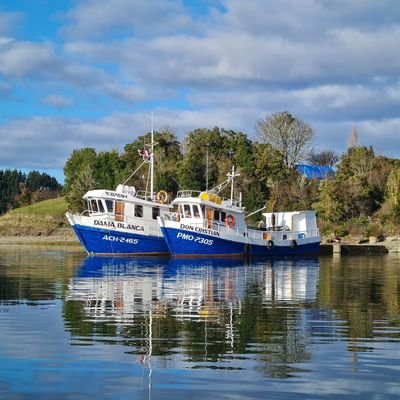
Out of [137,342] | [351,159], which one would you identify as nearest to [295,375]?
[137,342]

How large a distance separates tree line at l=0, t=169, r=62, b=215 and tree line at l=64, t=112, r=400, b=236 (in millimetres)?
20009

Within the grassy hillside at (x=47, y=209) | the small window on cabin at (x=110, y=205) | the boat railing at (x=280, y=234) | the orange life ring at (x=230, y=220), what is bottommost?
the boat railing at (x=280, y=234)

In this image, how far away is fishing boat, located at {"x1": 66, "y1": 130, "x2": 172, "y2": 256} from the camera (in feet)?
153

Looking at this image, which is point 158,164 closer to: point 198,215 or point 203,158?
point 203,158

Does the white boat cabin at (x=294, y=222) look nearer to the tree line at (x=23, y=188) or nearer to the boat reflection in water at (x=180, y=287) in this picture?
the boat reflection in water at (x=180, y=287)

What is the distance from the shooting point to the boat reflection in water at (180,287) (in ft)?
60.2

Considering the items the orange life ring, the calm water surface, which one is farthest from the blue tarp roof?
the calm water surface

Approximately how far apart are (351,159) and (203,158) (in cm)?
1581

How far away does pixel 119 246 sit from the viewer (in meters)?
47.2

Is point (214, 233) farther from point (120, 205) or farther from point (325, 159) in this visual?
point (325, 159)

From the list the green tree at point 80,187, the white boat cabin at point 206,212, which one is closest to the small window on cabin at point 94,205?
the white boat cabin at point 206,212

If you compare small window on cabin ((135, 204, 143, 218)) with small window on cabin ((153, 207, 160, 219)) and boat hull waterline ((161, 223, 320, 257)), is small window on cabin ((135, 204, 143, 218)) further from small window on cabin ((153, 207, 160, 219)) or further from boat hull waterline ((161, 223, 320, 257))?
boat hull waterline ((161, 223, 320, 257))

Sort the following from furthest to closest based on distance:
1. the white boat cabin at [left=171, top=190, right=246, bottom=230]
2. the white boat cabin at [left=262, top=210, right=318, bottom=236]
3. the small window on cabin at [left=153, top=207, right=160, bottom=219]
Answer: the white boat cabin at [left=262, top=210, right=318, bottom=236] → the small window on cabin at [left=153, top=207, right=160, bottom=219] → the white boat cabin at [left=171, top=190, right=246, bottom=230]

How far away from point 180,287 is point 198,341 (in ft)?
37.3
